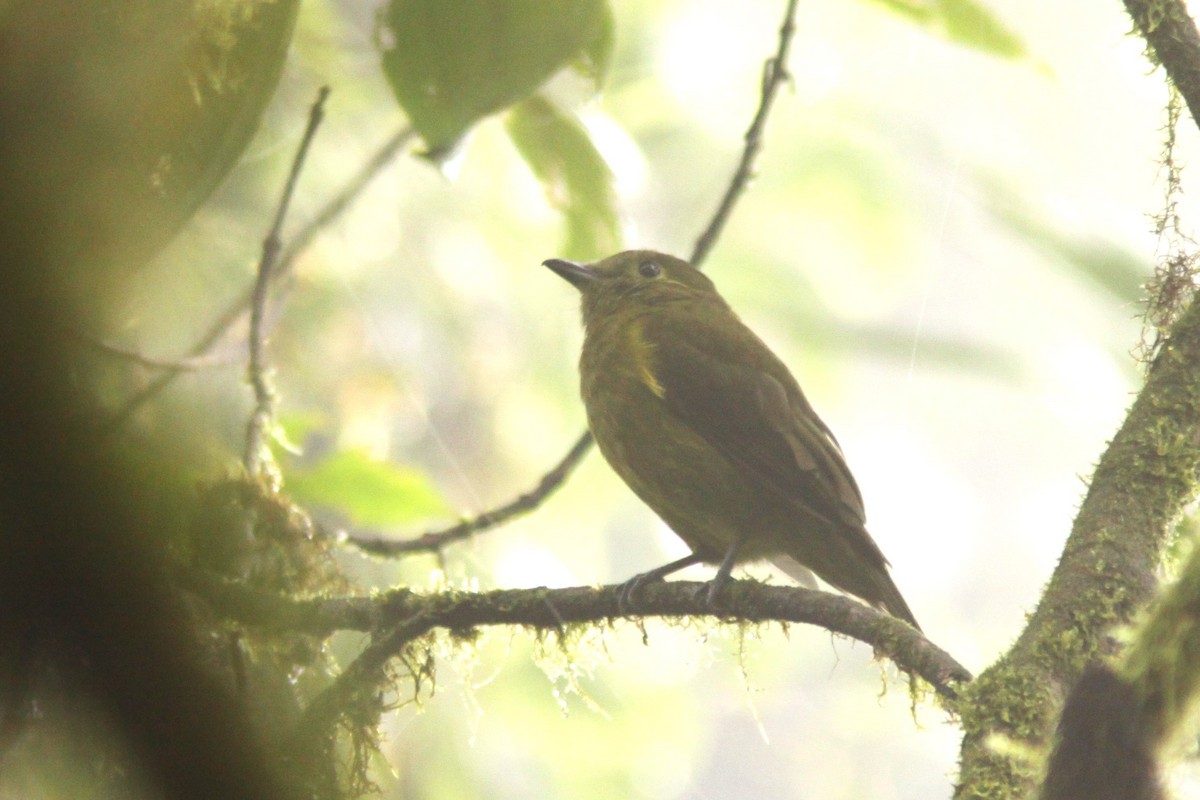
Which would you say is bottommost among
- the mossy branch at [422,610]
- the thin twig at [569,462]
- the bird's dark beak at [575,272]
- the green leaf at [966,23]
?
the mossy branch at [422,610]

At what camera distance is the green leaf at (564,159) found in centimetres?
228

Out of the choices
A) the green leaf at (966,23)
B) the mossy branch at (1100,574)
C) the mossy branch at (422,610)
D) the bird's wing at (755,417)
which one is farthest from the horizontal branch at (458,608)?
the green leaf at (966,23)

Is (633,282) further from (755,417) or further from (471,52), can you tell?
(471,52)

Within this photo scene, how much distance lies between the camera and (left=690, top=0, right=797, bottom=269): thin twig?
97.5 inches

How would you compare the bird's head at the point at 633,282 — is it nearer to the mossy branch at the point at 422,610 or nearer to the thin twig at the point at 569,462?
the thin twig at the point at 569,462

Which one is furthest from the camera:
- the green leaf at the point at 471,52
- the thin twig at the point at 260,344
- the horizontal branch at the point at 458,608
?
the thin twig at the point at 260,344

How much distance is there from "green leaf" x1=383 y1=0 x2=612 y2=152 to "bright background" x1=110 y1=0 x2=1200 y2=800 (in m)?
0.73

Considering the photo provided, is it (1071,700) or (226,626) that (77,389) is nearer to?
(226,626)

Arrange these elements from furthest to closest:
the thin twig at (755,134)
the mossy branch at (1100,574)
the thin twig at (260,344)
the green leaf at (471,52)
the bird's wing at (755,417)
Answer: the bird's wing at (755,417) → the thin twig at (755,134) → the thin twig at (260,344) → the green leaf at (471,52) → the mossy branch at (1100,574)

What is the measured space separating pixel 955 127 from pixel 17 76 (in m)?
4.00

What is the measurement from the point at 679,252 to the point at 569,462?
3628 mm

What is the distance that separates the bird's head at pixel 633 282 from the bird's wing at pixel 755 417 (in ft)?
1.27

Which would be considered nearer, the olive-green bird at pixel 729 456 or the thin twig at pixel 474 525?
the thin twig at pixel 474 525

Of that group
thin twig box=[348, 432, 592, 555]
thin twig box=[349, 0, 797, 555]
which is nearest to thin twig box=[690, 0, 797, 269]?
thin twig box=[349, 0, 797, 555]
